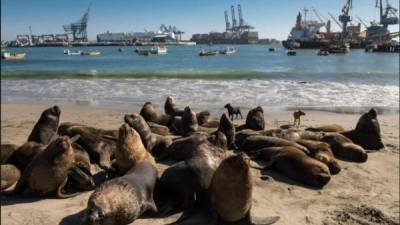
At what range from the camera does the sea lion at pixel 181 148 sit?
23.1ft

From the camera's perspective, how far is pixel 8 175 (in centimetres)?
575

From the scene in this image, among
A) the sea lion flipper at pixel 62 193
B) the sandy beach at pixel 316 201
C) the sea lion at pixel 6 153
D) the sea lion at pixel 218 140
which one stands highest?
the sea lion at pixel 6 153

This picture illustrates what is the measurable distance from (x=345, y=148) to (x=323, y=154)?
1.09m

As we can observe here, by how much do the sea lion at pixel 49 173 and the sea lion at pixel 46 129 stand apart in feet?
5.62

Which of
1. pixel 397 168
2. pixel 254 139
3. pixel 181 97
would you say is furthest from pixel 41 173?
pixel 181 97

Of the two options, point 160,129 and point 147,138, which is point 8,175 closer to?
point 147,138

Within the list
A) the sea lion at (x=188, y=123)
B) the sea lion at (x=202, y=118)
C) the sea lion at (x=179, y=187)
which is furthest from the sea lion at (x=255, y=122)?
the sea lion at (x=179, y=187)

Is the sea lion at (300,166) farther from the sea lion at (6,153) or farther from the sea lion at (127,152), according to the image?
the sea lion at (6,153)

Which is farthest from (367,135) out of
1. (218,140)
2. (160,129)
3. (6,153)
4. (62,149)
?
(6,153)

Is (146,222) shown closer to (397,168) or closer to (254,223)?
(254,223)

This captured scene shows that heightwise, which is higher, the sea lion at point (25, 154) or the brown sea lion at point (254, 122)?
the sea lion at point (25, 154)

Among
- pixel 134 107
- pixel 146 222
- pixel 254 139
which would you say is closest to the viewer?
pixel 146 222

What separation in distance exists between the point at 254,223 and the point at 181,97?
11706mm

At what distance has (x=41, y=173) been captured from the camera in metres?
5.36
